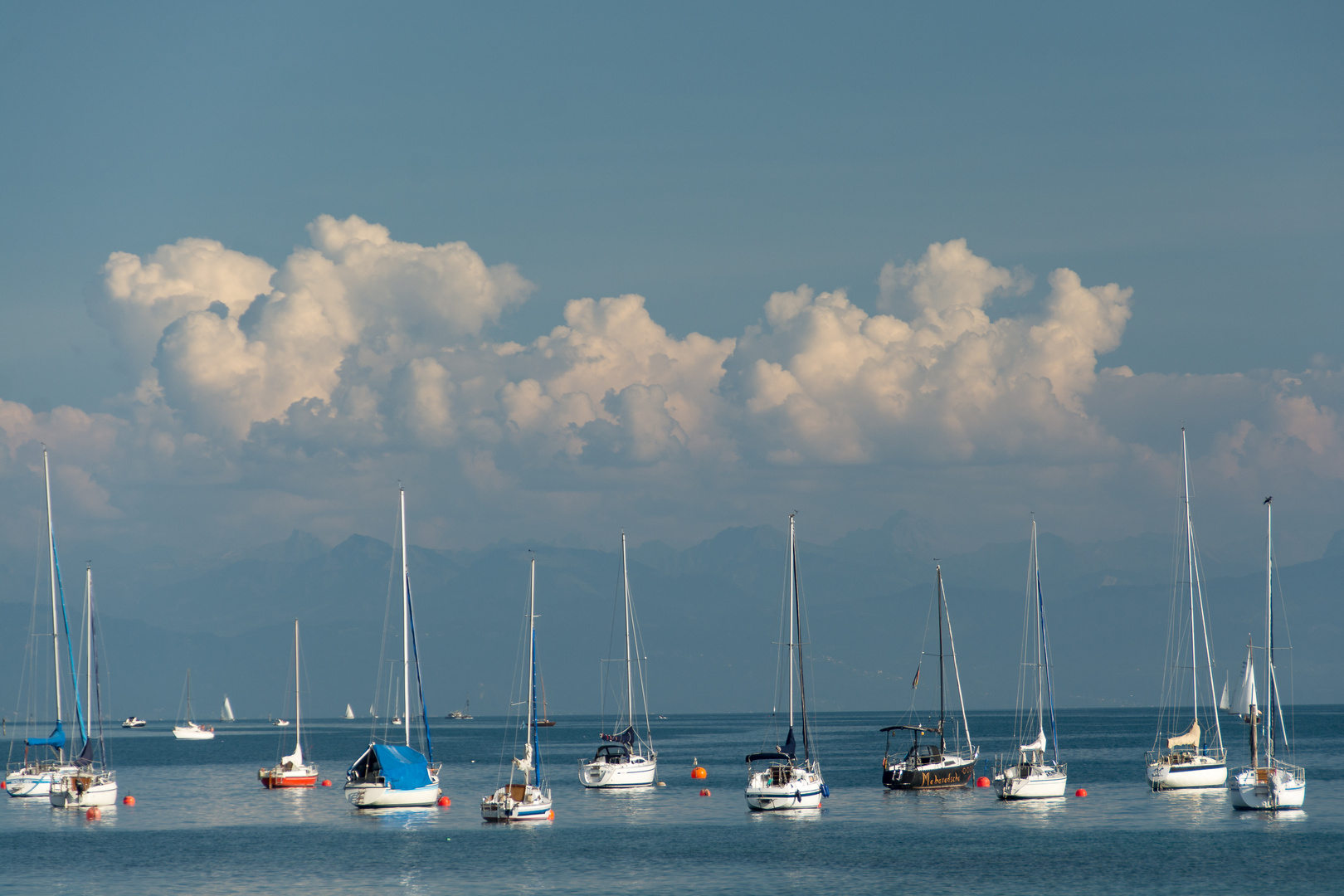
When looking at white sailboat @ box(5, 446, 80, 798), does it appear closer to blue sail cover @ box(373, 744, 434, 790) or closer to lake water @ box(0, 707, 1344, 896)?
lake water @ box(0, 707, 1344, 896)

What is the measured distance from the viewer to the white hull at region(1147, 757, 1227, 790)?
9662cm

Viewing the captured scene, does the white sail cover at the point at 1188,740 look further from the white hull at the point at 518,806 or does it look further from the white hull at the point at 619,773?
the white hull at the point at 518,806

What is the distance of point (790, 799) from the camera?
290 feet

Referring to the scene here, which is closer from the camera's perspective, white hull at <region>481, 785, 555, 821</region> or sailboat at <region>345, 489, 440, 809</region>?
white hull at <region>481, 785, 555, 821</region>

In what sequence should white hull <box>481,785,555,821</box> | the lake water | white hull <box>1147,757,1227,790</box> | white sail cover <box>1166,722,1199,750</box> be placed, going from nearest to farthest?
1. the lake water
2. white hull <box>481,785,555,821</box>
3. white hull <box>1147,757,1227,790</box>
4. white sail cover <box>1166,722,1199,750</box>

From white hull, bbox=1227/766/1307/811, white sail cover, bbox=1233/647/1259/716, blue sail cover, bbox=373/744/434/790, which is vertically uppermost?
white sail cover, bbox=1233/647/1259/716

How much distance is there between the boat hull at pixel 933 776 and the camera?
104 m

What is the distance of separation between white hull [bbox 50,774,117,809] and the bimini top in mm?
18693

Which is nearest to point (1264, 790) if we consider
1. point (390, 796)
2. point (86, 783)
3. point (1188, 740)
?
point (1188, 740)

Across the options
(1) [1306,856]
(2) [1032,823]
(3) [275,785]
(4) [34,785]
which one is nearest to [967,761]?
(2) [1032,823]

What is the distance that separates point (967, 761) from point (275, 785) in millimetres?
56397

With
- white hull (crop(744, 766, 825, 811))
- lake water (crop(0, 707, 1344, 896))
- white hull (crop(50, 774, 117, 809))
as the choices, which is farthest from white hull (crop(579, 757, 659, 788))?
white hull (crop(50, 774, 117, 809))

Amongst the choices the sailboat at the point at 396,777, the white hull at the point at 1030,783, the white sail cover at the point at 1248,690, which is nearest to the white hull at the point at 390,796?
the sailboat at the point at 396,777

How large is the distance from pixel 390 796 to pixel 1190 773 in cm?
5202
